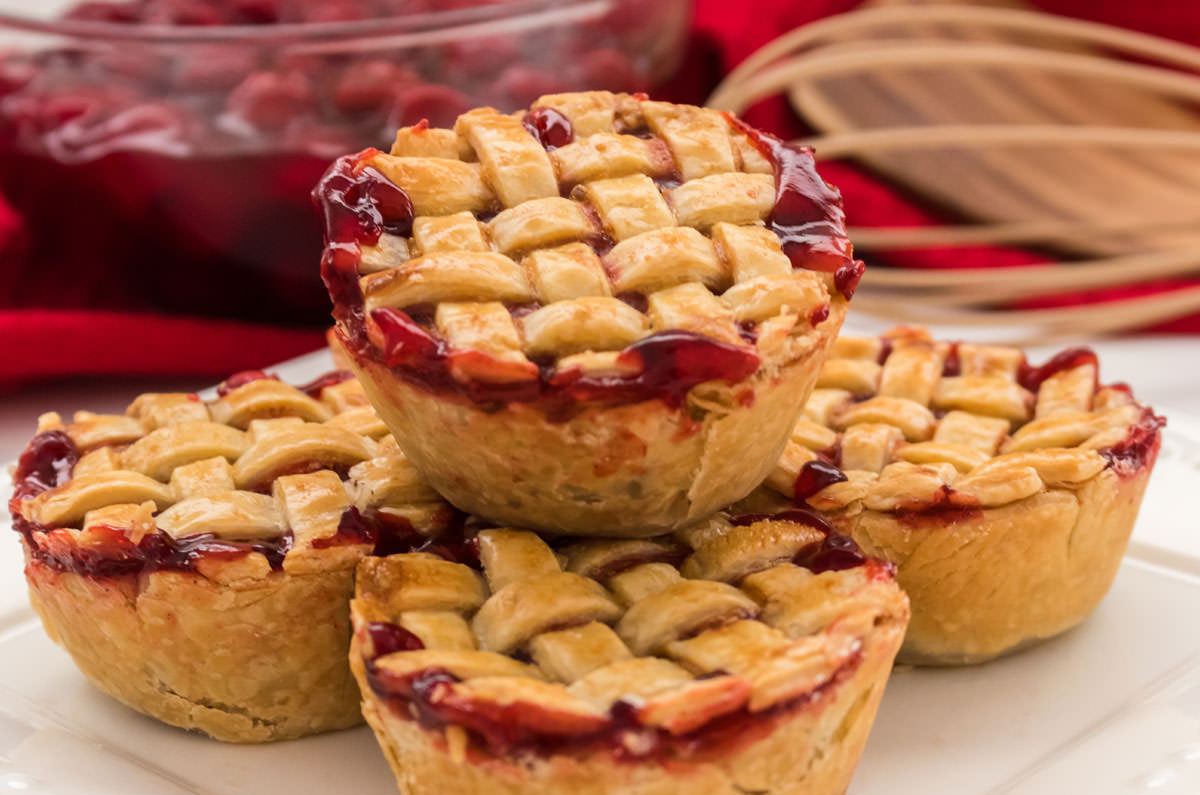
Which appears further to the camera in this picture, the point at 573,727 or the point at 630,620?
the point at 630,620

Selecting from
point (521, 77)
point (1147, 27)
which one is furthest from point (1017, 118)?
point (521, 77)

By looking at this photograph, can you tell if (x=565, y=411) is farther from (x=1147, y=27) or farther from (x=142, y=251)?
(x=1147, y=27)

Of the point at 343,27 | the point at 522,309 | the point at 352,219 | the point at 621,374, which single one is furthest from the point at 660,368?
the point at 343,27

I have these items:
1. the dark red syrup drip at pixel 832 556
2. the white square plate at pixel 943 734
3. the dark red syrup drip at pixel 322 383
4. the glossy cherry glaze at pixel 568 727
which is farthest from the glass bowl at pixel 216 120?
the glossy cherry glaze at pixel 568 727

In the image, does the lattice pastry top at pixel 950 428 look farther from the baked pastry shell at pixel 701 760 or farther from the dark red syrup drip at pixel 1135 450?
the baked pastry shell at pixel 701 760

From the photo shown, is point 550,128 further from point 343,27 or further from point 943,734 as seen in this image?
point 343,27

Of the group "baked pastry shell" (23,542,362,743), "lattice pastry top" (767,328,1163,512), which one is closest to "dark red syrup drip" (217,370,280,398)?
"baked pastry shell" (23,542,362,743)
